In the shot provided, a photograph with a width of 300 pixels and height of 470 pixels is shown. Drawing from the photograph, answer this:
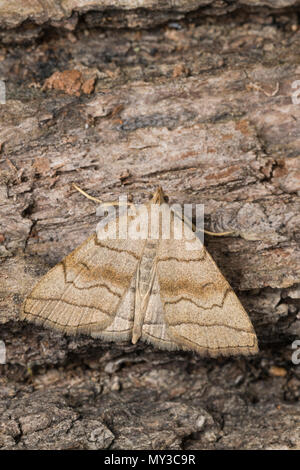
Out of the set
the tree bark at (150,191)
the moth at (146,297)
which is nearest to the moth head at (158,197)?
the moth at (146,297)

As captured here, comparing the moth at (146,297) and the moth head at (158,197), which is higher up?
the moth head at (158,197)

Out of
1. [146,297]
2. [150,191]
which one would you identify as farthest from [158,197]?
[146,297]

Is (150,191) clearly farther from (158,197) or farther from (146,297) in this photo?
(146,297)

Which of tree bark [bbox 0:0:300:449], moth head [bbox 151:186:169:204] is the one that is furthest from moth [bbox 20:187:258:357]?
tree bark [bbox 0:0:300:449]

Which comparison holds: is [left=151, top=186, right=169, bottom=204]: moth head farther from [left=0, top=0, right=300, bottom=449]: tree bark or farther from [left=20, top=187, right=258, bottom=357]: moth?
[left=0, top=0, right=300, bottom=449]: tree bark

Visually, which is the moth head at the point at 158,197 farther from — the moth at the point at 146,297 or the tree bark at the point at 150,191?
the tree bark at the point at 150,191

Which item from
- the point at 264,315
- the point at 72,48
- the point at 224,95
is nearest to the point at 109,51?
the point at 72,48
